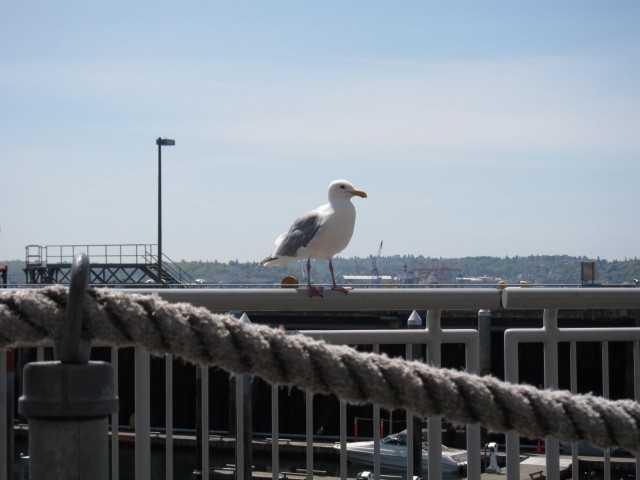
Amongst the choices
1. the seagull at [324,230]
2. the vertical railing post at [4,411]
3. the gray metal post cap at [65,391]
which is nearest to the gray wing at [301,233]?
the seagull at [324,230]

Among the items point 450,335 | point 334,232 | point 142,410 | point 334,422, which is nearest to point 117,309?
point 142,410

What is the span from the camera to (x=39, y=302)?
64.9 inches

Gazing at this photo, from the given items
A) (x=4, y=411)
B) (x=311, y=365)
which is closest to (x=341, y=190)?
(x=4, y=411)

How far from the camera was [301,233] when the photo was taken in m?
7.13

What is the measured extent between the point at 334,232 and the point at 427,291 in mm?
2840

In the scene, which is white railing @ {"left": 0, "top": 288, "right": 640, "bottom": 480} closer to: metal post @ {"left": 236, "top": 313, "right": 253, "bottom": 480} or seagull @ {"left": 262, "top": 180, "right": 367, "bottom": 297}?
metal post @ {"left": 236, "top": 313, "right": 253, "bottom": 480}

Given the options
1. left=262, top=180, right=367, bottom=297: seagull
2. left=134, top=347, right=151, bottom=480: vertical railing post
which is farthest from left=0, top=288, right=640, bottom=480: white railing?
left=262, top=180, right=367, bottom=297: seagull

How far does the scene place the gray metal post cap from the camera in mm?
1593

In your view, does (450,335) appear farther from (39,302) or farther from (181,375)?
(181,375)

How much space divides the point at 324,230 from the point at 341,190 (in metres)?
0.57

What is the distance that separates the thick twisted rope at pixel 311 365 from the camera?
5.40 feet

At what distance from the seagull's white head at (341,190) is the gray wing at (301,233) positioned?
10.0 inches

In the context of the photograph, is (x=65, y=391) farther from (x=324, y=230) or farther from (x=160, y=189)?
(x=160, y=189)

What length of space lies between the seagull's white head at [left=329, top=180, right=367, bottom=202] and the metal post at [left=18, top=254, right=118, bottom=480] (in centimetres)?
569
